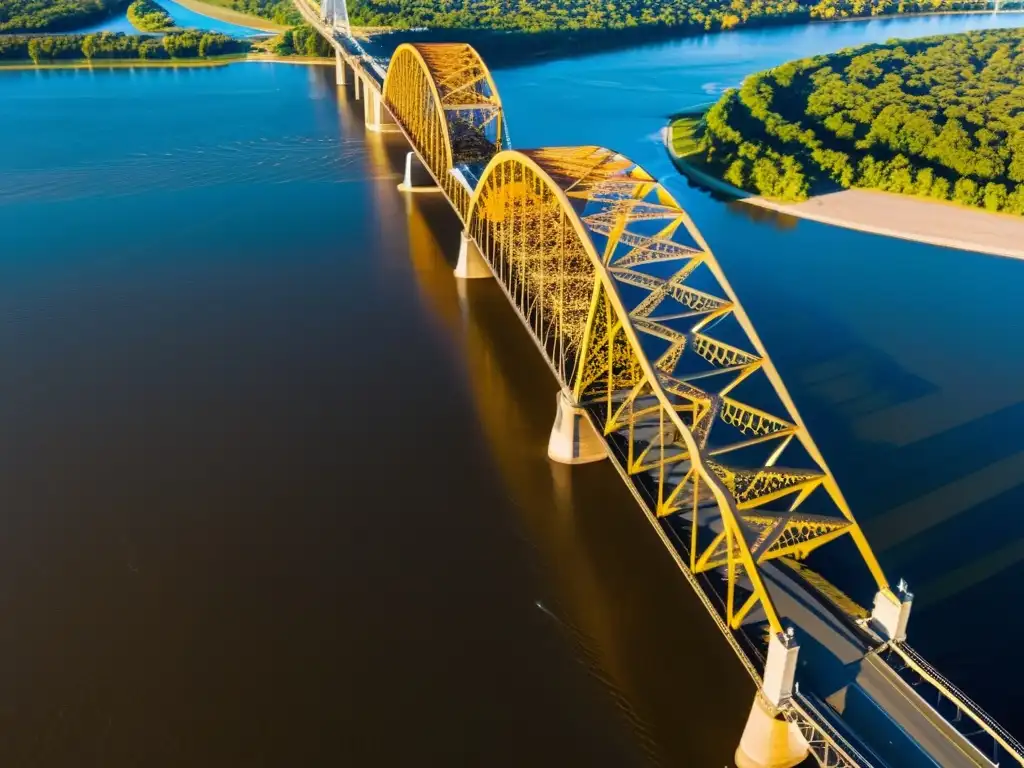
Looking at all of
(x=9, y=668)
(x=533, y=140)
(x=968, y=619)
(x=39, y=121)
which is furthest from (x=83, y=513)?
(x=39, y=121)

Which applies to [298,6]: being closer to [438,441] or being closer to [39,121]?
[39,121]

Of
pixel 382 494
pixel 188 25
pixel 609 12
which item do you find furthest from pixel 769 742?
pixel 188 25

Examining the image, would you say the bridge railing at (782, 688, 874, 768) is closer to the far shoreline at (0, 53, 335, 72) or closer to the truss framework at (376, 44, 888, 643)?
the truss framework at (376, 44, 888, 643)

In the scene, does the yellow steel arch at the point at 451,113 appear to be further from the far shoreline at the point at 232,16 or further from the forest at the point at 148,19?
the far shoreline at the point at 232,16

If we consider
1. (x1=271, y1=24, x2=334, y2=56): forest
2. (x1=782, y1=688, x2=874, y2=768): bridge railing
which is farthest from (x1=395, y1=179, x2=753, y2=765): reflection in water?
(x1=271, y1=24, x2=334, y2=56): forest

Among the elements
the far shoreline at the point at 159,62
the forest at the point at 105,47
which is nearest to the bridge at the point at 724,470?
the far shoreline at the point at 159,62

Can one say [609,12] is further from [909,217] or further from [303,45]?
[909,217]
